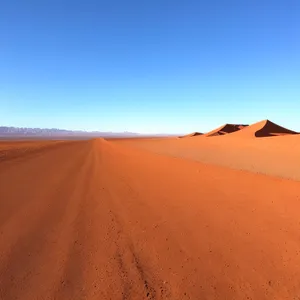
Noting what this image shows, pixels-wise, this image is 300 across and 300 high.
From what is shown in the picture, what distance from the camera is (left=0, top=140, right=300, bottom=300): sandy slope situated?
3408mm

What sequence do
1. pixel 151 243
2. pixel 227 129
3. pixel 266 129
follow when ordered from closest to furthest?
pixel 151 243
pixel 266 129
pixel 227 129

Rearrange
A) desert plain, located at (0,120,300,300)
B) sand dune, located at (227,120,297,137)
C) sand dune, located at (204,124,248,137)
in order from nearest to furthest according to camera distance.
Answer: desert plain, located at (0,120,300,300) → sand dune, located at (227,120,297,137) → sand dune, located at (204,124,248,137)

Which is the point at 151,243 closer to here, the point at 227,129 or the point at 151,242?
the point at 151,242

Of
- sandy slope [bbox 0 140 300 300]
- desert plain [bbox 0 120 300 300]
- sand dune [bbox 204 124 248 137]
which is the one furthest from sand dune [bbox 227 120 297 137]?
sandy slope [bbox 0 140 300 300]

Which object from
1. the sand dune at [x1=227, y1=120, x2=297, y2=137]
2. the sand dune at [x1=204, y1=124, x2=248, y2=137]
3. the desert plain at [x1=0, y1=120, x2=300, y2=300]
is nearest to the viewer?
the desert plain at [x1=0, y1=120, x2=300, y2=300]

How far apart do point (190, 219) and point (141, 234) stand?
1.49 m

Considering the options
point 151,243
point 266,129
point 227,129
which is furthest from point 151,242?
point 227,129

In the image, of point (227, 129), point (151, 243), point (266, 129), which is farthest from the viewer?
point (227, 129)

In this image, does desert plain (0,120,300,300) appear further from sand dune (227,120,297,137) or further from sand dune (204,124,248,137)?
sand dune (204,124,248,137)

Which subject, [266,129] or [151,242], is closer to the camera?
[151,242]

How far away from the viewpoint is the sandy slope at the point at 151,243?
11.2 feet

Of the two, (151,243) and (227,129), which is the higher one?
(227,129)

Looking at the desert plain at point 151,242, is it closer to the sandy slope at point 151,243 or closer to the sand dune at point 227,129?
the sandy slope at point 151,243

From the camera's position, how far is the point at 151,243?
4648 millimetres
